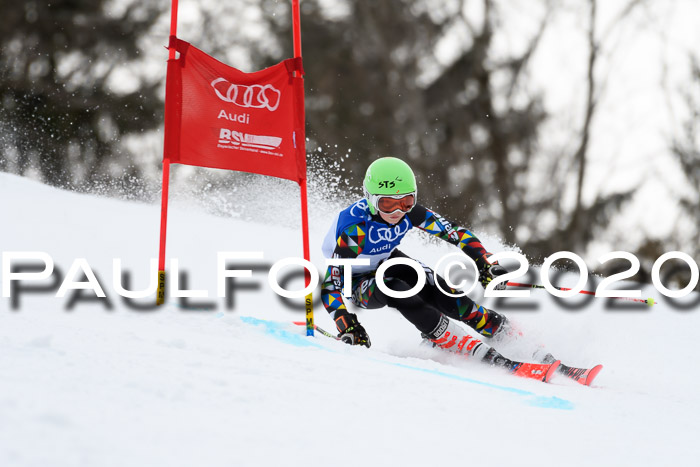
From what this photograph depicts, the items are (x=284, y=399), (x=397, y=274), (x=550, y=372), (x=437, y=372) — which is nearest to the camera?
(x=284, y=399)

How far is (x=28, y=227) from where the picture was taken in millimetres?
6988

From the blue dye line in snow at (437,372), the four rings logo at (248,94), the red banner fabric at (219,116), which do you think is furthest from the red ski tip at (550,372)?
the four rings logo at (248,94)

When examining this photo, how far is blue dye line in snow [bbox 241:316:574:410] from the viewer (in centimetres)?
281

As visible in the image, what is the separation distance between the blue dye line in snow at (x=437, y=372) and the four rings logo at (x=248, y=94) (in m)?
1.23

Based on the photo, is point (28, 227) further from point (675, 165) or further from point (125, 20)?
point (675, 165)

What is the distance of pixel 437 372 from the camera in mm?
3186

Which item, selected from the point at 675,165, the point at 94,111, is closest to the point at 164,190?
the point at 94,111

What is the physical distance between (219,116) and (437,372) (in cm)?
191

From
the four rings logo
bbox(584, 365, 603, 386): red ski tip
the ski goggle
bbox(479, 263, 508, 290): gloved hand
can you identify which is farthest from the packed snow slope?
the four rings logo

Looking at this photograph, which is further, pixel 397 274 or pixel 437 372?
pixel 397 274

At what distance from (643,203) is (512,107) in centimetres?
415

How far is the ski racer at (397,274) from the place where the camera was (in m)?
3.93

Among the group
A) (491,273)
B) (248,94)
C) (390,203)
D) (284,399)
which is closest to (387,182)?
(390,203)

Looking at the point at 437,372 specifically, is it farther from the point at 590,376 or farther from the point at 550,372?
the point at 590,376
